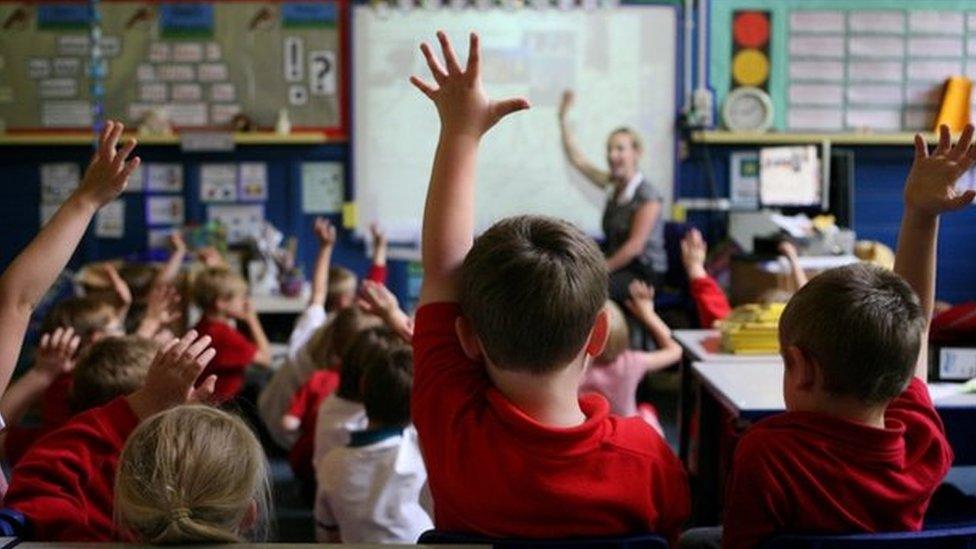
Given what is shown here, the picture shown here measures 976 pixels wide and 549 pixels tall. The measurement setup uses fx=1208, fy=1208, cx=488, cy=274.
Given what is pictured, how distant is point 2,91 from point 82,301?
12.6 ft

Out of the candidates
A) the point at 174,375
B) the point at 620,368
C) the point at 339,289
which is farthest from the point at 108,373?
the point at 339,289

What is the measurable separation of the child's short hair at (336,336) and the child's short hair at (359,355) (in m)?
0.33

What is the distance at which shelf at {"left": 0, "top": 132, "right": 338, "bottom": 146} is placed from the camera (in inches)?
253

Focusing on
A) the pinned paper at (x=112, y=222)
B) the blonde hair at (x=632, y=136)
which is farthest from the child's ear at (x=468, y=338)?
the pinned paper at (x=112, y=222)

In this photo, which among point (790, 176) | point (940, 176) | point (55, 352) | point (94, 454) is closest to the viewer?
point (94, 454)

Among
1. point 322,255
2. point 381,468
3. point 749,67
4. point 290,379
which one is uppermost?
point 749,67

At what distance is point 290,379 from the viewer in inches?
156

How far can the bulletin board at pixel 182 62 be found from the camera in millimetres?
6539

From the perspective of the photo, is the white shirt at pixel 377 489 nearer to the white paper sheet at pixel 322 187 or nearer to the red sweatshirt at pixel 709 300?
the red sweatshirt at pixel 709 300

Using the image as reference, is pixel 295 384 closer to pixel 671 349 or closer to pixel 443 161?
pixel 671 349

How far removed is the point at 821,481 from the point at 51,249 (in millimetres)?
1088

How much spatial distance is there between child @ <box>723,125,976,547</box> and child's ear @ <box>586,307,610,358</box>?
0.74 ft

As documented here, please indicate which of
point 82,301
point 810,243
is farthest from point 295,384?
point 810,243

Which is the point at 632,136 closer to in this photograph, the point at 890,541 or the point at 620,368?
the point at 620,368
